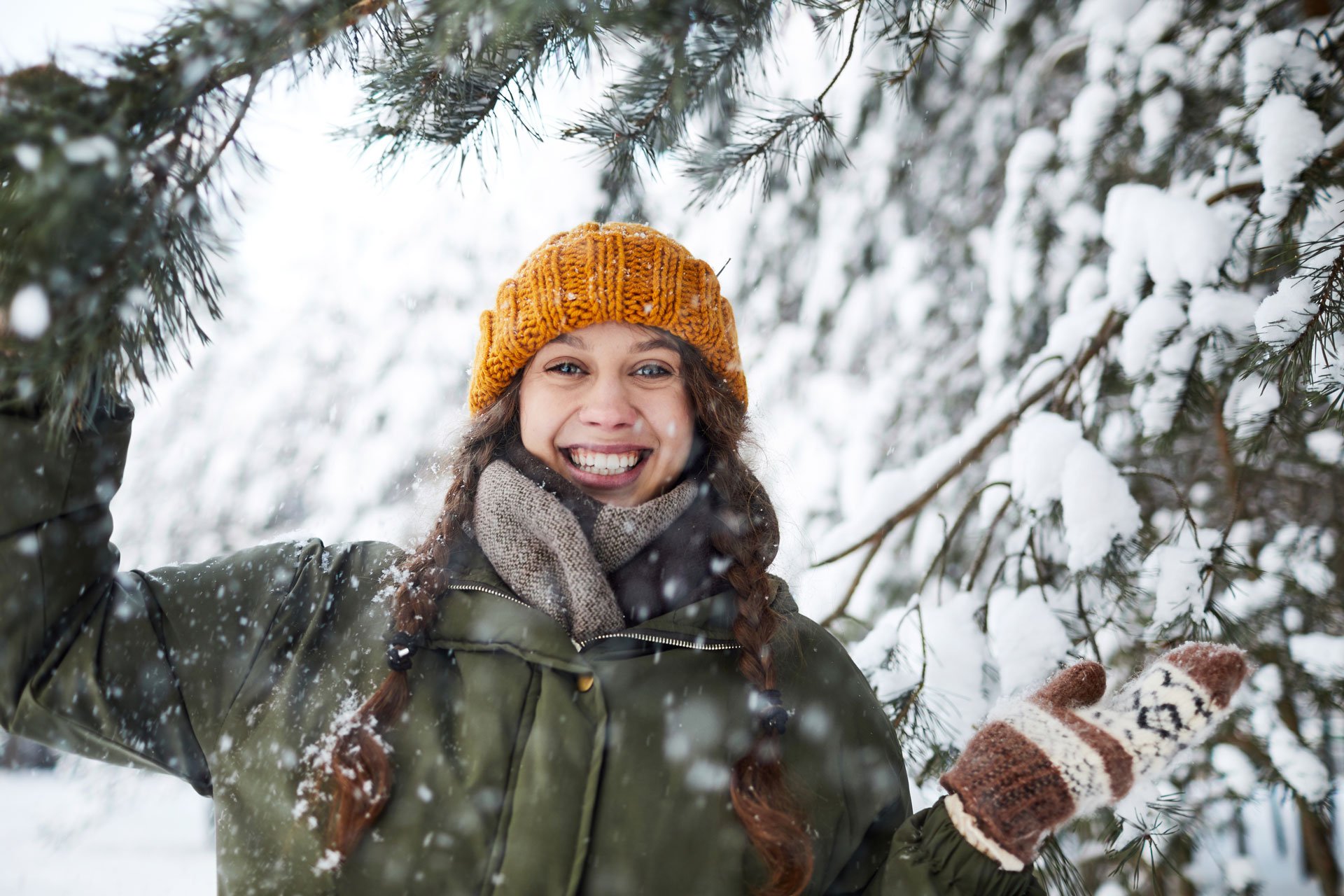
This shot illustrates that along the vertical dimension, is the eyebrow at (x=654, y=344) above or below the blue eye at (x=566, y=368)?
above

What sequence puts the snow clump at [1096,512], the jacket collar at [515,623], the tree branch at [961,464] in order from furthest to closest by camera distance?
the tree branch at [961,464], the snow clump at [1096,512], the jacket collar at [515,623]

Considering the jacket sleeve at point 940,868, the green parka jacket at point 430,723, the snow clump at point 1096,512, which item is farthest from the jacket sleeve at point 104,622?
the snow clump at point 1096,512

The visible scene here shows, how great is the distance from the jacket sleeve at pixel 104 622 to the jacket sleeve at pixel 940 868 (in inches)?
43.3

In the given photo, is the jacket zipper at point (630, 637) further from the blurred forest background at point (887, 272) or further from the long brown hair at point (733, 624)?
the blurred forest background at point (887, 272)

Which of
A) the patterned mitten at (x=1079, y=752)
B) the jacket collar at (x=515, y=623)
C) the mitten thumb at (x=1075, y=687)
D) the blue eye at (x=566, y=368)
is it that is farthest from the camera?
the blue eye at (x=566, y=368)

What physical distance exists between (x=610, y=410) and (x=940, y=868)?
0.95 m

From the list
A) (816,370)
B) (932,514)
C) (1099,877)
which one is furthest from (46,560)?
(1099,877)

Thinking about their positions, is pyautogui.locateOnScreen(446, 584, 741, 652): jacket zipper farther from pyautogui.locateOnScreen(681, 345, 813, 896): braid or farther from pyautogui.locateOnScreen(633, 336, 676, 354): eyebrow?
pyautogui.locateOnScreen(633, 336, 676, 354): eyebrow

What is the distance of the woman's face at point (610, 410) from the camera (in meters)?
1.67

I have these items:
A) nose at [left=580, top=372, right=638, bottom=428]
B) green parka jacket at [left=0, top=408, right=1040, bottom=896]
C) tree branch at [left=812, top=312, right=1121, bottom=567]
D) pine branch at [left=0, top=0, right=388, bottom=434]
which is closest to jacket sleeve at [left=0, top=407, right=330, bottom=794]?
green parka jacket at [left=0, top=408, right=1040, bottom=896]

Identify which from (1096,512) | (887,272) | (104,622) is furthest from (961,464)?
(104,622)

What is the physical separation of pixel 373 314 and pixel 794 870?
4.38 m

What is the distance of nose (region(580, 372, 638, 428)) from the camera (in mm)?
1636

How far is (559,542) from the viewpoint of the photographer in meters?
1.54
